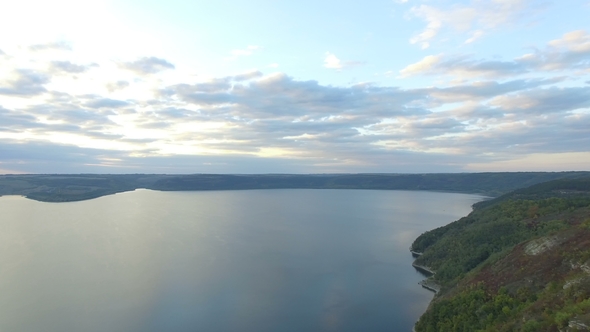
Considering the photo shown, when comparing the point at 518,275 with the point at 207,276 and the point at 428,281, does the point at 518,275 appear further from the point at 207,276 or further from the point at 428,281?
the point at 207,276

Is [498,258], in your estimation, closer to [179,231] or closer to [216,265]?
[216,265]

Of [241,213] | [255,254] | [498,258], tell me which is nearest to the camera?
[498,258]

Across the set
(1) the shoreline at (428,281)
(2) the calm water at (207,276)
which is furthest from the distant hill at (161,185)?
(1) the shoreline at (428,281)

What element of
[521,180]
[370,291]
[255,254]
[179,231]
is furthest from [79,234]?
[521,180]

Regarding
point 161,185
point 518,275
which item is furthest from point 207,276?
point 161,185

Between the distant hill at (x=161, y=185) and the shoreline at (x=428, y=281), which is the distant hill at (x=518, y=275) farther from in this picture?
the distant hill at (x=161, y=185)

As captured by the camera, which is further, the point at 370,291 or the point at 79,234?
the point at 79,234

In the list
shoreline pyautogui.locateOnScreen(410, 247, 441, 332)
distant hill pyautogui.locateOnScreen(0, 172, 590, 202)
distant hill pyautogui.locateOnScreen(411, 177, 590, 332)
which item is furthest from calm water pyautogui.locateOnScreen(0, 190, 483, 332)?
distant hill pyautogui.locateOnScreen(0, 172, 590, 202)
